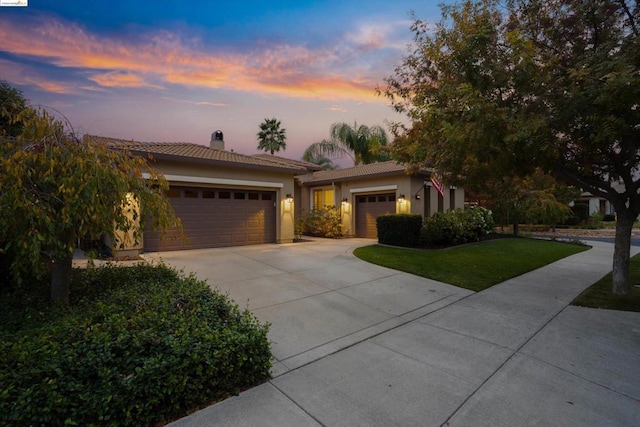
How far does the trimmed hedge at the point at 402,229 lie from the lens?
1162 cm

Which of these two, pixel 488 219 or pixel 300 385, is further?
pixel 488 219

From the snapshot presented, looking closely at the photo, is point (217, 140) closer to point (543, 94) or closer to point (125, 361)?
point (543, 94)

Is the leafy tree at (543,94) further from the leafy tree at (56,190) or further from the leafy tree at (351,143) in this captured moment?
the leafy tree at (351,143)

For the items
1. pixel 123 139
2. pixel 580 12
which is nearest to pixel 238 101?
pixel 123 139

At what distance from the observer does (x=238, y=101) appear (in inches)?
474

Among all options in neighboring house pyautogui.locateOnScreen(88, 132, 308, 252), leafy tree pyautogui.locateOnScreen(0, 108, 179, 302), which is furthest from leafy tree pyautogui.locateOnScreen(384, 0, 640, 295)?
neighboring house pyautogui.locateOnScreen(88, 132, 308, 252)

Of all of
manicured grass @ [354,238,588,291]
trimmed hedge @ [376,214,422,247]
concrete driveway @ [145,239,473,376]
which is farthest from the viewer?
trimmed hedge @ [376,214,422,247]

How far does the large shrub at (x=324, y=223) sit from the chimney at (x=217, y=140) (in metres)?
5.81

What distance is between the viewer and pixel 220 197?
37.8 feet

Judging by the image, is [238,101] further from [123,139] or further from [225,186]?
[123,139]

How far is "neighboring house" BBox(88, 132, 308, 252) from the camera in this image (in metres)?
10.1

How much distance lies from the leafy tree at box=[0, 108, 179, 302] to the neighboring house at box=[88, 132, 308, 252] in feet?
19.9

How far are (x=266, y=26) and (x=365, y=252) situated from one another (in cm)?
781

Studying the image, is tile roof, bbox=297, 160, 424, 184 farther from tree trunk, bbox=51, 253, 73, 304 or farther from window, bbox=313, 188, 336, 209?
tree trunk, bbox=51, 253, 73, 304
